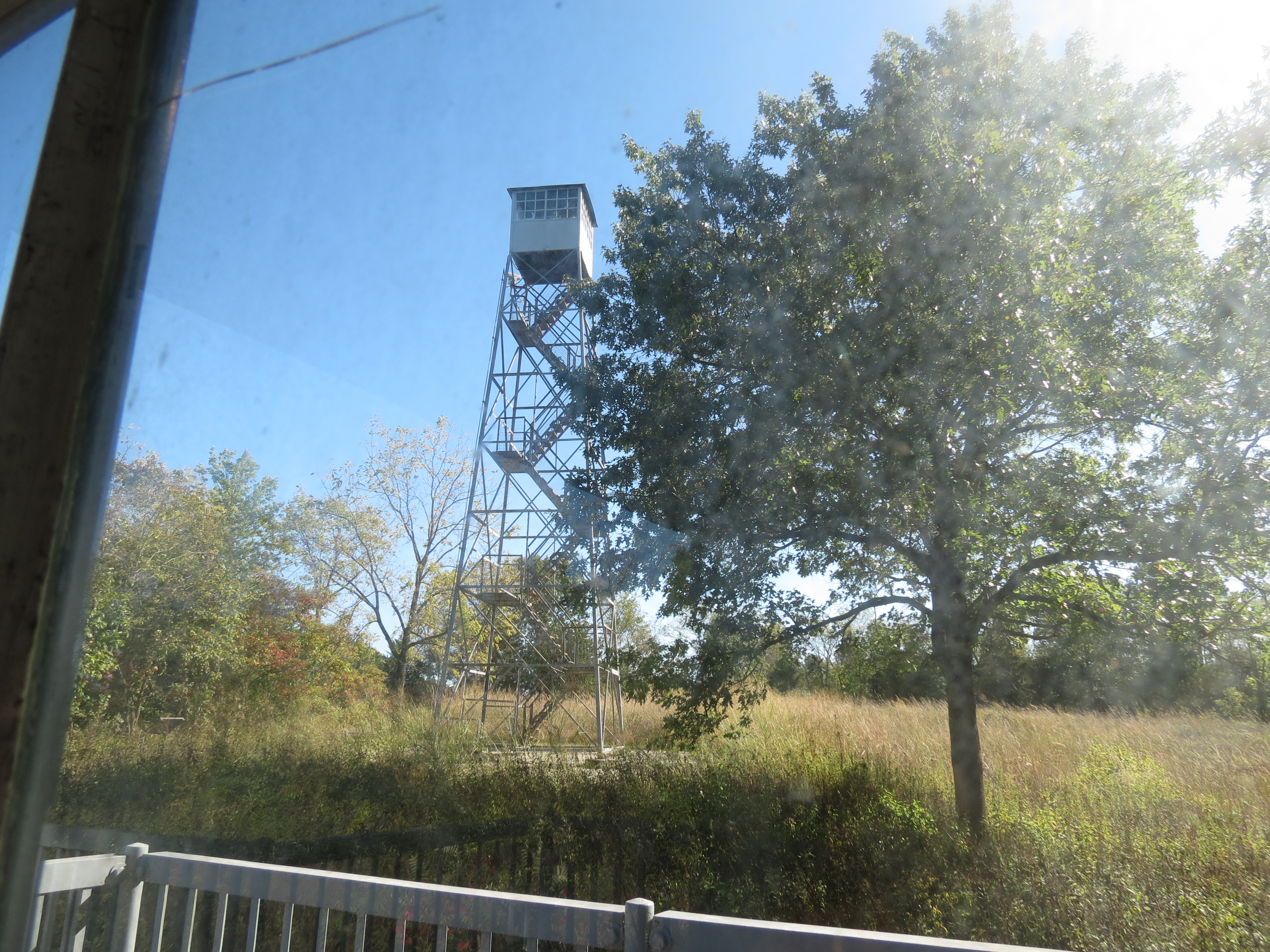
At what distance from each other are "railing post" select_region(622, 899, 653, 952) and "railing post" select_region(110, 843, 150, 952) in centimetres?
103

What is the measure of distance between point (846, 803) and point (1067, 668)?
0.74 meters

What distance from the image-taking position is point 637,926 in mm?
1105

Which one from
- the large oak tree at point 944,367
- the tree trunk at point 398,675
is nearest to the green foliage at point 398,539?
the tree trunk at point 398,675

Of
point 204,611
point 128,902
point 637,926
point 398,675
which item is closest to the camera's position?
point 637,926

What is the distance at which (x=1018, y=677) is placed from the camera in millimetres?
2109

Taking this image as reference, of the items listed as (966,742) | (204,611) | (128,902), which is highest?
(204,611)

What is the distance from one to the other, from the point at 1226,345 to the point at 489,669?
8.51ft

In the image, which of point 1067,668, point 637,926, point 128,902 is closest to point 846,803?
point 1067,668

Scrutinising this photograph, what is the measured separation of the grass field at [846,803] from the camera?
1.54m

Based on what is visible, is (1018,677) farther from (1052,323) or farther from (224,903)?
(224,903)

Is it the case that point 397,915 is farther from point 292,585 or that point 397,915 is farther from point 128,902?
point 292,585

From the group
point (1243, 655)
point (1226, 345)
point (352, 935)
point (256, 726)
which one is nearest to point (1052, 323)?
point (1226, 345)

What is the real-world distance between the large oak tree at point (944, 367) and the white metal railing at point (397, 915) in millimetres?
1140

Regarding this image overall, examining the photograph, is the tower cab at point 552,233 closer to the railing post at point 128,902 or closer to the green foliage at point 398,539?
the green foliage at point 398,539
